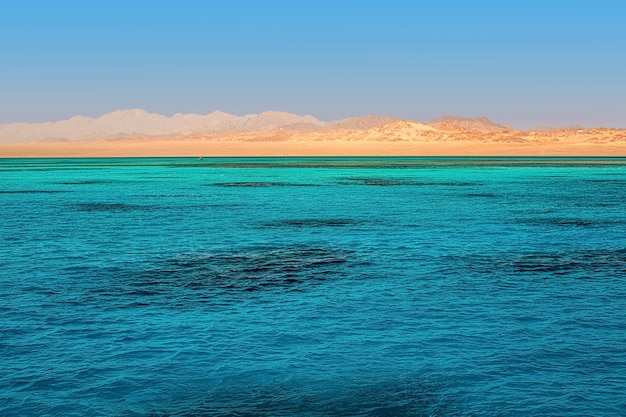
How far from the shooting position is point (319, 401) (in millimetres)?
11258

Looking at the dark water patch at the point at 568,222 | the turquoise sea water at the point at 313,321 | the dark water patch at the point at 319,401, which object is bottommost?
the dark water patch at the point at 319,401

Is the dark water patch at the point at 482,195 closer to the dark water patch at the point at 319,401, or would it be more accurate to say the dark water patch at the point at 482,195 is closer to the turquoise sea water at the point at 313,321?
the turquoise sea water at the point at 313,321

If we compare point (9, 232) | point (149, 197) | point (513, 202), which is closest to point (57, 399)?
point (9, 232)

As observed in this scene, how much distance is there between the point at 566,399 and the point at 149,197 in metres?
46.3

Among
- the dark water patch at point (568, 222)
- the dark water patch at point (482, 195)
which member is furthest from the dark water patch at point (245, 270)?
the dark water patch at point (482, 195)

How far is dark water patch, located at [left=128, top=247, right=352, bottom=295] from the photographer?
19469mm

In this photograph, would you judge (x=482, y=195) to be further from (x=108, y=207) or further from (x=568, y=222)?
(x=108, y=207)

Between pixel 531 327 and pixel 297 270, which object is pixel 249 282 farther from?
pixel 531 327

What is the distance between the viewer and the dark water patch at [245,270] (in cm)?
1947

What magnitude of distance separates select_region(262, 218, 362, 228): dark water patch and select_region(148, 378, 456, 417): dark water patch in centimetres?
2177

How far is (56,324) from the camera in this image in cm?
1548

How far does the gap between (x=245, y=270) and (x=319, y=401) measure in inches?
418

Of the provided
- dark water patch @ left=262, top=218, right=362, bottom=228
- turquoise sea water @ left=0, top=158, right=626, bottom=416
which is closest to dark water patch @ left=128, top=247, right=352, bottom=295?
turquoise sea water @ left=0, top=158, right=626, bottom=416

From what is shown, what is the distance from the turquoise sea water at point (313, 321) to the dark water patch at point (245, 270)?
9 centimetres
